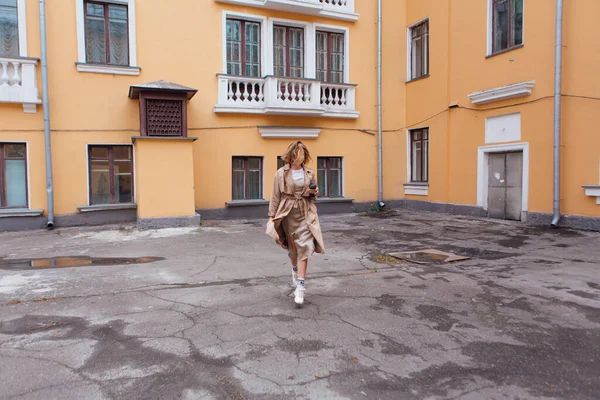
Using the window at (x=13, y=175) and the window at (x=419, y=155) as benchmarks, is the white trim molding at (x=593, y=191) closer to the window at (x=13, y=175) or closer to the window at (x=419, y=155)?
the window at (x=419, y=155)

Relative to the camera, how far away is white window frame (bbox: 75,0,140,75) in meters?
10.2

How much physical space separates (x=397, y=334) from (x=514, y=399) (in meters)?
1.12

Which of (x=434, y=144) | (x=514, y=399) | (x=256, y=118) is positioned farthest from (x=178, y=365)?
(x=434, y=144)

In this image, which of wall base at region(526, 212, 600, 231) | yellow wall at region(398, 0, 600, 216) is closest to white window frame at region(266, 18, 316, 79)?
yellow wall at region(398, 0, 600, 216)

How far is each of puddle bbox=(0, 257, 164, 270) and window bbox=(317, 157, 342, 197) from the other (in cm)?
736

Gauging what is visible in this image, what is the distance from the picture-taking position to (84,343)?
3.34 m

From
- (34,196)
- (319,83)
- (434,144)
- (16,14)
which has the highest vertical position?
(16,14)

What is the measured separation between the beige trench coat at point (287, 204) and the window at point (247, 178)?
773 centimetres

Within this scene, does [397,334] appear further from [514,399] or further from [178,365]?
[178,365]

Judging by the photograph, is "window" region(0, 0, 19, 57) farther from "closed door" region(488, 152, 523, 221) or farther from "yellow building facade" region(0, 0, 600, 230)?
"closed door" region(488, 152, 523, 221)

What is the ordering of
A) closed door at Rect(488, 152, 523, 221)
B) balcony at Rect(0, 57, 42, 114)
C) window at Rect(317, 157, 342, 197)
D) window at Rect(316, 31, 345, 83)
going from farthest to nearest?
window at Rect(317, 157, 342, 197) < window at Rect(316, 31, 345, 83) < closed door at Rect(488, 152, 523, 221) < balcony at Rect(0, 57, 42, 114)

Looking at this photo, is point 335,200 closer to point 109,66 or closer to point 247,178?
point 247,178

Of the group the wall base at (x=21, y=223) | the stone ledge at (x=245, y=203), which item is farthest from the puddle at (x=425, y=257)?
the wall base at (x=21, y=223)

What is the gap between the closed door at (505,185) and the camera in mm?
10555
